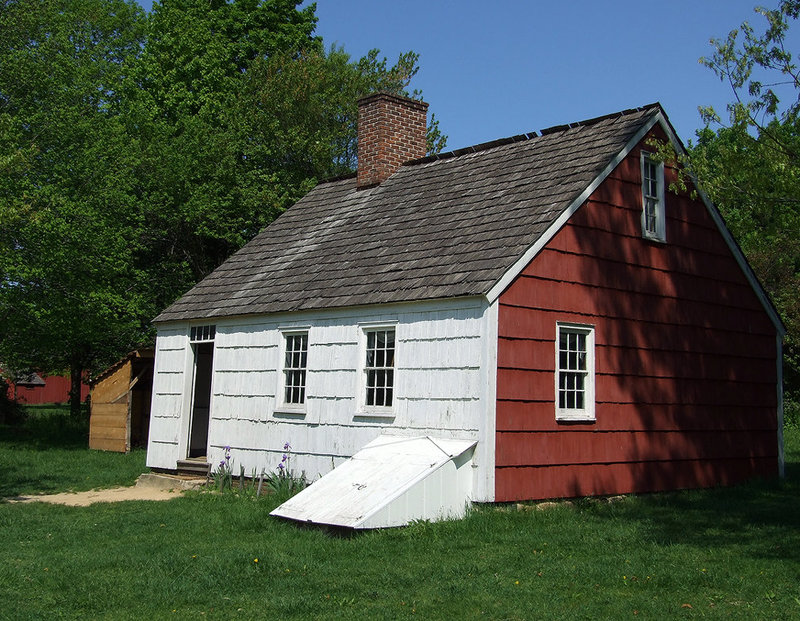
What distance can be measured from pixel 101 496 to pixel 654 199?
10893 mm

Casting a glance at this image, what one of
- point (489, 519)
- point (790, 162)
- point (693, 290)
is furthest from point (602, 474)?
point (790, 162)

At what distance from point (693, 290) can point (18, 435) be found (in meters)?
22.9

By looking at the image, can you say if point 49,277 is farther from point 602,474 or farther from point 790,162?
point 790,162

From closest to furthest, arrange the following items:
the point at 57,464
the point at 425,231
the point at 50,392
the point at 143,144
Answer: the point at 425,231 < the point at 57,464 < the point at 143,144 < the point at 50,392

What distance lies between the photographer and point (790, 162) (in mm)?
14750

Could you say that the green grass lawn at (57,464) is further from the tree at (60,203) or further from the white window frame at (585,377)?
the white window frame at (585,377)

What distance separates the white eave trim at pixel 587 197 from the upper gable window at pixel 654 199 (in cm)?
54

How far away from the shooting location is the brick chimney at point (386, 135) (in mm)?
19359

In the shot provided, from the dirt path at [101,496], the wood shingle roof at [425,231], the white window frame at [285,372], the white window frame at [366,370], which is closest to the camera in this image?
the wood shingle roof at [425,231]

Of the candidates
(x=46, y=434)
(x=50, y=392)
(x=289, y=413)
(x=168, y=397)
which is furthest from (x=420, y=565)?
(x=50, y=392)

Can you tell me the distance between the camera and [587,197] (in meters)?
14.1

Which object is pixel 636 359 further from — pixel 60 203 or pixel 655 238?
pixel 60 203

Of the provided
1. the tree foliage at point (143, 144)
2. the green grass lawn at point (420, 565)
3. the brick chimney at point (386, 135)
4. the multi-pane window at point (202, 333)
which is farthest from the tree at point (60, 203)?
the green grass lawn at point (420, 565)

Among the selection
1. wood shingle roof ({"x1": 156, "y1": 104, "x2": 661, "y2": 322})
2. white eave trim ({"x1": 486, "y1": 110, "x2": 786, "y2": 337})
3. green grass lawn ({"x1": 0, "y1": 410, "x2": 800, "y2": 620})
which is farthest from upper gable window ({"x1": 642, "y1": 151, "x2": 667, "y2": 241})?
green grass lawn ({"x1": 0, "y1": 410, "x2": 800, "y2": 620})
